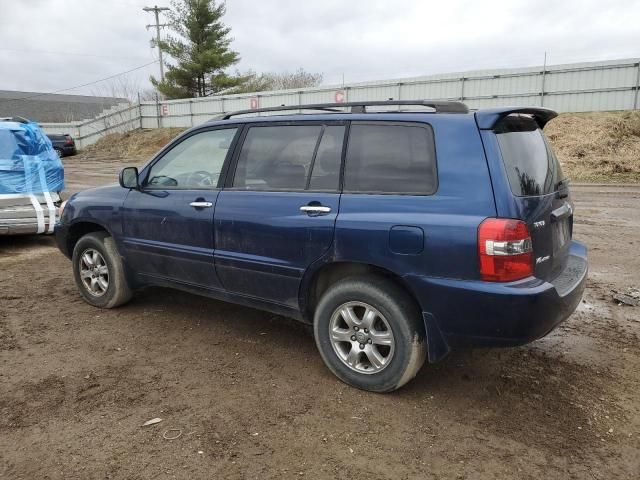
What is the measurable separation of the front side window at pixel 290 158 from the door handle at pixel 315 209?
0.14 metres

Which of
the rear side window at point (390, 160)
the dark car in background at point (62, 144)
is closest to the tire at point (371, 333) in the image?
the rear side window at point (390, 160)

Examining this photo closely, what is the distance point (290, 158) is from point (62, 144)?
33.5 m

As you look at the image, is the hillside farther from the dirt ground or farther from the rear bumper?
the rear bumper

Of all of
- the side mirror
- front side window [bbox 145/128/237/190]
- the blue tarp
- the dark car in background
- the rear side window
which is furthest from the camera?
the dark car in background

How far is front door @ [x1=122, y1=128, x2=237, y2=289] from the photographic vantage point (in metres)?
4.02

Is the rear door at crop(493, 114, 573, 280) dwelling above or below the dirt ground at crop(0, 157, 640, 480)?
above

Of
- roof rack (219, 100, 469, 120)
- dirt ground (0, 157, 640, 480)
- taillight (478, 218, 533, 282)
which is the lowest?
dirt ground (0, 157, 640, 480)

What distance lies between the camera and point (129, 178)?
456 cm

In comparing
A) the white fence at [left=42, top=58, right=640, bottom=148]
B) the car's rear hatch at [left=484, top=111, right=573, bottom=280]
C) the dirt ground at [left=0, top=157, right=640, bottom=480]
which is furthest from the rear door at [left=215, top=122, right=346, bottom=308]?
the white fence at [left=42, top=58, right=640, bottom=148]

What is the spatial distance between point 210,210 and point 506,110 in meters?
2.17

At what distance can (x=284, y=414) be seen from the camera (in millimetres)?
3104

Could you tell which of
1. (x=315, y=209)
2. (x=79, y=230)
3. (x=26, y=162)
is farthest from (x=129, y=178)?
(x=26, y=162)

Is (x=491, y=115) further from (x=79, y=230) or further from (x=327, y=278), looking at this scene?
(x=79, y=230)

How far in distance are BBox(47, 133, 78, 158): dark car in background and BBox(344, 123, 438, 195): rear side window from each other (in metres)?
33.2
